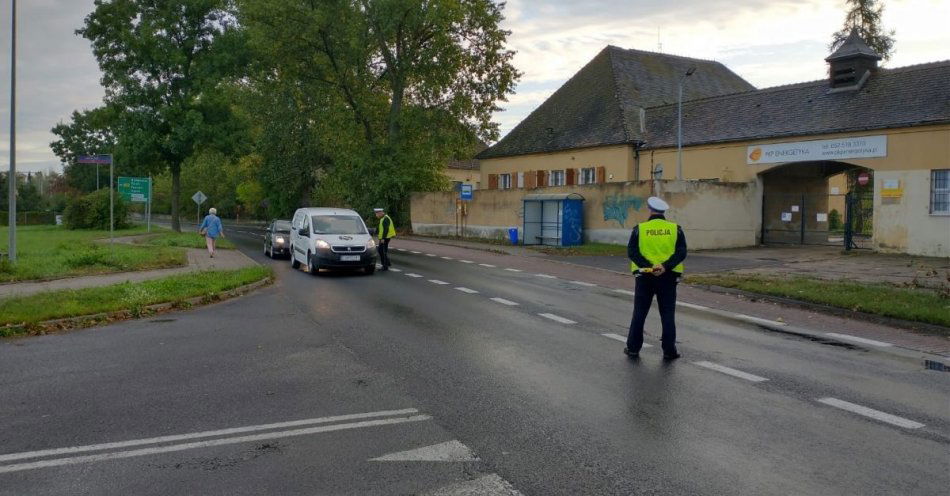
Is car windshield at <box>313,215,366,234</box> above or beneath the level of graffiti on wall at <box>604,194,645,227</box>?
beneath

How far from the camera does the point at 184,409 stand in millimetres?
6195

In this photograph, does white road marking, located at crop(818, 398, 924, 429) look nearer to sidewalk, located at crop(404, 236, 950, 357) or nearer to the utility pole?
sidewalk, located at crop(404, 236, 950, 357)

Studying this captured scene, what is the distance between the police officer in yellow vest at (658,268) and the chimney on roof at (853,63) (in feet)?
79.4

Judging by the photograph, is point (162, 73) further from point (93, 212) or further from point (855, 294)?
point (855, 294)

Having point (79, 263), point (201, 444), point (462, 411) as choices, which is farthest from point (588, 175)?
point (201, 444)

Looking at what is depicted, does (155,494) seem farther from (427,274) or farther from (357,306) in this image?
(427,274)

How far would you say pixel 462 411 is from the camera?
6074mm

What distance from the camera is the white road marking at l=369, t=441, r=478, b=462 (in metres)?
4.88

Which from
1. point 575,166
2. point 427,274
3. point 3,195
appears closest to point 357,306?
point 427,274

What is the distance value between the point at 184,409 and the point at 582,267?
1678 centimetres

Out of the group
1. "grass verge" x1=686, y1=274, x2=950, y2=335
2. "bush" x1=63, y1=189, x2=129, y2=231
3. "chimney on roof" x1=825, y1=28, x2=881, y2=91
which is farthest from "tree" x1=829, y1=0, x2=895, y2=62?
"bush" x1=63, y1=189, x2=129, y2=231

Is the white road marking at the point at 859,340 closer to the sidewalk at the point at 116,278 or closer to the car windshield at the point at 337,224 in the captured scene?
the car windshield at the point at 337,224

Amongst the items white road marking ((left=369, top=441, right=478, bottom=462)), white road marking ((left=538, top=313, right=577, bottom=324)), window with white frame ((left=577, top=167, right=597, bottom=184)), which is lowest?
white road marking ((left=369, top=441, right=478, bottom=462))

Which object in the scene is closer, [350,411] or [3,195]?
[350,411]
